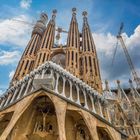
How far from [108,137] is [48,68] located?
897 centimetres

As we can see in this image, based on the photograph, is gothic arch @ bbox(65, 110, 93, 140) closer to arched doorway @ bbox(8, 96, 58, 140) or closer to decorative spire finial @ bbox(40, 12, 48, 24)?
arched doorway @ bbox(8, 96, 58, 140)

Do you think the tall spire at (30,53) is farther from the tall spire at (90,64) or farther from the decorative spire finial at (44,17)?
the tall spire at (90,64)

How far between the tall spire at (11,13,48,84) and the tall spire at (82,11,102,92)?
344 inches

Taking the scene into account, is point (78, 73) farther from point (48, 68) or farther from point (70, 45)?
point (48, 68)

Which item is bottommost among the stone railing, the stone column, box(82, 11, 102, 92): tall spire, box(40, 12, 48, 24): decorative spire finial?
the stone column

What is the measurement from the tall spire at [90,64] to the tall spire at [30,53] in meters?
8.74

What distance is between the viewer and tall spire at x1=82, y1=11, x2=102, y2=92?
1014 inches

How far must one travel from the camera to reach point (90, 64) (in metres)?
28.7

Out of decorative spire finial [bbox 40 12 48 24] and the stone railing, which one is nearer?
the stone railing

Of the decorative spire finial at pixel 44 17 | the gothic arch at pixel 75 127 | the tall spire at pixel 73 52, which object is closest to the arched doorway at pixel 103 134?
the gothic arch at pixel 75 127

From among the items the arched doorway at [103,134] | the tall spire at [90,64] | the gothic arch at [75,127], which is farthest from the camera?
the tall spire at [90,64]

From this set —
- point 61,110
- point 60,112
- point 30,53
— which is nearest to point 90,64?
point 30,53

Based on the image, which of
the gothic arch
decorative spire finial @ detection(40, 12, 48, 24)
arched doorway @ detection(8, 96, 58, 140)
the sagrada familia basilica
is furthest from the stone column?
decorative spire finial @ detection(40, 12, 48, 24)

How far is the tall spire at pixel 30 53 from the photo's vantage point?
28.0 meters
